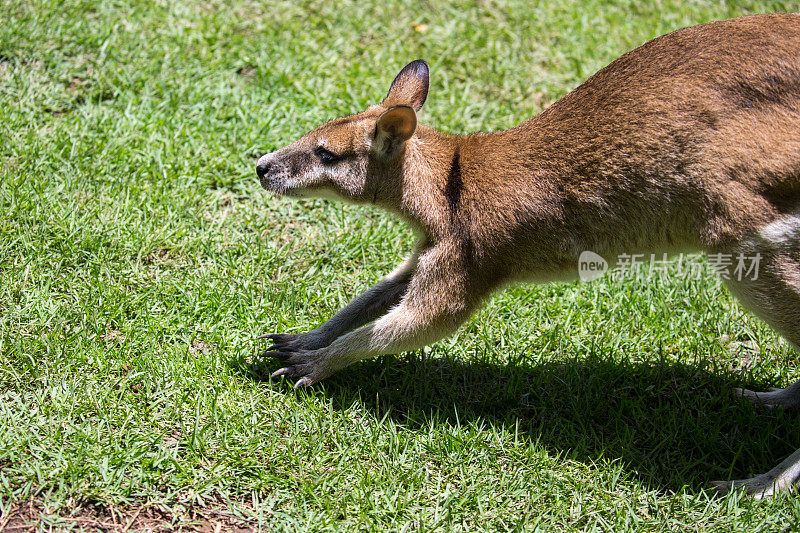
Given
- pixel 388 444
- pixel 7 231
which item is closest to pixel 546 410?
pixel 388 444

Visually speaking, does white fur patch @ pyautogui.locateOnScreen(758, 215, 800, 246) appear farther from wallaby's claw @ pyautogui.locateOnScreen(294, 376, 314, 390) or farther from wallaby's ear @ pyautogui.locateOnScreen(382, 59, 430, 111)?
wallaby's claw @ pyautogui.locateOnScreen(294, 376, 314, 390)

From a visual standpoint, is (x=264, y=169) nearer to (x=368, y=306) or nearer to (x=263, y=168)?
(x=263, y=168)

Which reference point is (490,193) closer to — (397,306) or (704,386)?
(397,306)

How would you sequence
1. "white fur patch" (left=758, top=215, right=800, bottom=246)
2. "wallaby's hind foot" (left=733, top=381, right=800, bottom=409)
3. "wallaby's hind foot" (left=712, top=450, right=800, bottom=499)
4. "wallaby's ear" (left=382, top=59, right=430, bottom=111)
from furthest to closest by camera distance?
"wallaby's ear" (left=382, top=59, right=430, bottom=111) → "wallaby's hind foot" (left=733, top=381, right=800, bottom=409) → "wallaby's hind foot" (left=712, top=450, right=800, bottom=499) → "white fur patch" (left=758, top=215, right=800, bottom=246)

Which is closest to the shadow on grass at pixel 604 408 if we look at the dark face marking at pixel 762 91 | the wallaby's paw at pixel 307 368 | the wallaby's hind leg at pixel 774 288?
the wallaby's paw at pixel 307 368

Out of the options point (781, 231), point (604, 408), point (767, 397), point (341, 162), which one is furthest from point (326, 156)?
point (767, 397)

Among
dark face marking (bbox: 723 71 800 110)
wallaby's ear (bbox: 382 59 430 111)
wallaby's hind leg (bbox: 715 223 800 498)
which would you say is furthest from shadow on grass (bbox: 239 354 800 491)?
dark face marking (bbox: 723 71 800 110)

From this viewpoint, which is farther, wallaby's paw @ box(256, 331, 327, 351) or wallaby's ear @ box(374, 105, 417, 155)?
wallaby's paw @ box(256, 331, 327, 351)

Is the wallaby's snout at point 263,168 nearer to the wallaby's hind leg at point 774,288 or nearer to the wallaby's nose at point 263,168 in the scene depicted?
the wallaby's nose at point 263,168

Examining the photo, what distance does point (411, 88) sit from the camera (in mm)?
4680

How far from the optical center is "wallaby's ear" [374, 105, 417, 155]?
4.09 m

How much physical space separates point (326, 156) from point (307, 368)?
1.19 metres

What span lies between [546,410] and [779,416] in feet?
4.28

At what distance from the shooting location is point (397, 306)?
4332 mm
